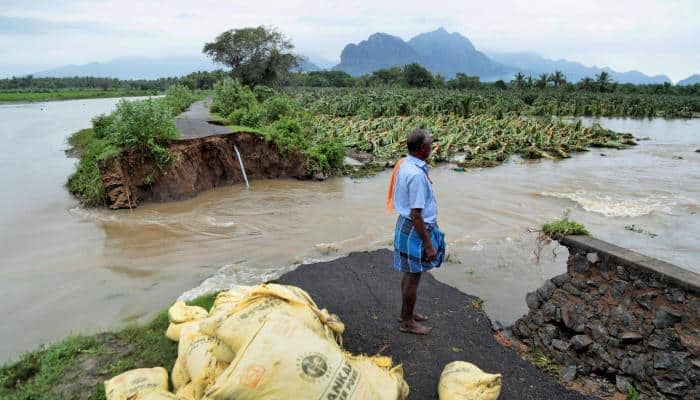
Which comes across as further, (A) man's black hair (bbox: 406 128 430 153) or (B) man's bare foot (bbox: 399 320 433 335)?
(B) man's bare foot (bbox: 399 320 433 335)

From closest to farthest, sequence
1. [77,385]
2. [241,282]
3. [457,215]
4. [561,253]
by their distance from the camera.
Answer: [77,385], [241,282], [561,253], [457,215]

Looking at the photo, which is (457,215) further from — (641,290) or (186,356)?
(186,356)

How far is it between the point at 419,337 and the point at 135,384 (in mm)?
2449

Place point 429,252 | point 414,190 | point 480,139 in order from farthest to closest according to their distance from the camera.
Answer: point 480,139 → point 429,252 → point 414,190

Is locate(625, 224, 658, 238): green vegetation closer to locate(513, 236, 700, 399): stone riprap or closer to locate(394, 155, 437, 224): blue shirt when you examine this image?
locate(513, 236, 700, 399): stone riprap

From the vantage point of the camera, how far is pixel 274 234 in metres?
8.25

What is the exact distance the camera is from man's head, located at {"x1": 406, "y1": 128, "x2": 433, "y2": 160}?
3576 mm

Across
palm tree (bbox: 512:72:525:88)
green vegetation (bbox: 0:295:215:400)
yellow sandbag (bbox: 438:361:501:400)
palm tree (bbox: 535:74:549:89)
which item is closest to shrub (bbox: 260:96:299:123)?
green vegetation (bbox: 0:295:215:400)

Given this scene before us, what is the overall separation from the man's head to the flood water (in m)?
2.29

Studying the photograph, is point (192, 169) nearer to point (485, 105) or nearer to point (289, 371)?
point (289, 371)

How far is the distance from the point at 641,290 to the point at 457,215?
6123mm

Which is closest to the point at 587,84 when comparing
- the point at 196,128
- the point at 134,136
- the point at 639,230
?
the point at 639,230

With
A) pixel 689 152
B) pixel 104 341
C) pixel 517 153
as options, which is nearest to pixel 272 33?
pixel 517 153

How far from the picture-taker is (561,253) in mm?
7281
